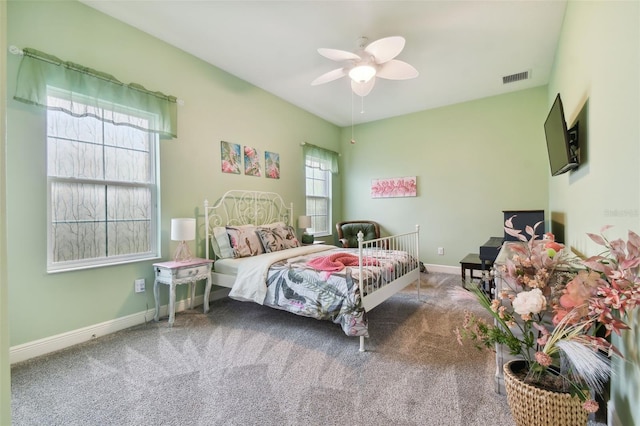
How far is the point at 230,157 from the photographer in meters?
3.69

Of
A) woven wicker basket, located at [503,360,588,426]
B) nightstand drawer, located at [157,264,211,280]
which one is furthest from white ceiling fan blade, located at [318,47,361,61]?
woven wicker basket, located at [503,360,588,426]

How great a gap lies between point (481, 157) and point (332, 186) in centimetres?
264

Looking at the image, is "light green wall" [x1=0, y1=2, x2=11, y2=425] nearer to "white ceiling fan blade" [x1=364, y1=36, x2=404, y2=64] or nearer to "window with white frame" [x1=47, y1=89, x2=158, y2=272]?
"window with white frame" [x1=47, y1=89, x2=158, y2=272]

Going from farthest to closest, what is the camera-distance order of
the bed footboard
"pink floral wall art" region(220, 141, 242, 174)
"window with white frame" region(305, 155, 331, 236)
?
1. "window with white frame" region(305, 155, 331, 236)
2. "pink floral wall art" region(220, 141, 242, 174)
3. the bed footboard

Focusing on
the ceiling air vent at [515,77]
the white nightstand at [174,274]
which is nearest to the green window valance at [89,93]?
the white nightstand at [174,274]

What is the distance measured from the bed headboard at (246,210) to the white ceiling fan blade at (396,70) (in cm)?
228

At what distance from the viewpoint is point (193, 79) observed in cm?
326

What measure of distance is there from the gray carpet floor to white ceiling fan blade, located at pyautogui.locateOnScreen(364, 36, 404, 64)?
8.30 feet

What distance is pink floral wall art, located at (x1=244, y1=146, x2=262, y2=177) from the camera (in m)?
3.91

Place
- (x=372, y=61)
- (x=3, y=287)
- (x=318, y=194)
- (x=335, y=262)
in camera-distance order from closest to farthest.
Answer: (x=3, y=287)
(x=335, y=262)
(x=372, y=61)
(x=318, y=194)

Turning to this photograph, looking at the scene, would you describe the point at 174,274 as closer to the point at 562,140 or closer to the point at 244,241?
the point at 244,241

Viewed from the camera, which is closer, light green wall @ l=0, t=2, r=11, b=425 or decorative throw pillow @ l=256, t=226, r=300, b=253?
light green wall @ l=0, t=2, r=11, b=425

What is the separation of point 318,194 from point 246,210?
6.07 feet

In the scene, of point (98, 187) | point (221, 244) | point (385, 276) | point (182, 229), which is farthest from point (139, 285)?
point (385, 276)
